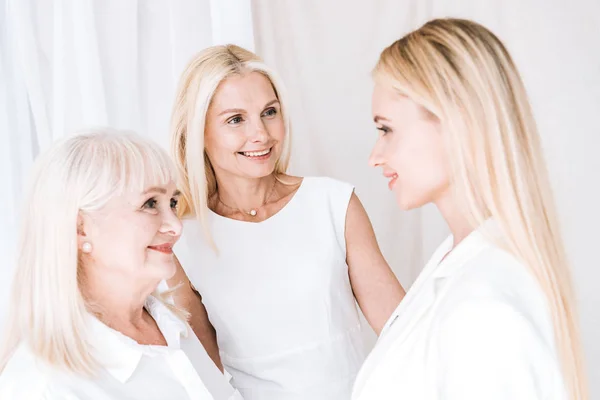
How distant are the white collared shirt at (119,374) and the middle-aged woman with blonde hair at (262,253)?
32cm

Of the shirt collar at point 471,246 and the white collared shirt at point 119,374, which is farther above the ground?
the shirt collar at point 471,246

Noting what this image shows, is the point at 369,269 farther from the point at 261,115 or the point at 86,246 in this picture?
the point at 86,246

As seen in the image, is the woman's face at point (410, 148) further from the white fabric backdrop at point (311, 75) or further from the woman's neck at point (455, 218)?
the white fabric backdrop at point (311, 75)

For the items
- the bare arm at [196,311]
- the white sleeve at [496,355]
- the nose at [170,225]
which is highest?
the nose at [170,225]

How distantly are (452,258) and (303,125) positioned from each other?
1.27 meters

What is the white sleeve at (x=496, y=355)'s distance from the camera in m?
1.03

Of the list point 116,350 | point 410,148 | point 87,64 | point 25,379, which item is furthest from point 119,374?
point 87,64

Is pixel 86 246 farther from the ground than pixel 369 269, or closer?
farther from the ground

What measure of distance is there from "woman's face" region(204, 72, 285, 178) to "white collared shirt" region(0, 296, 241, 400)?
446 millimetres

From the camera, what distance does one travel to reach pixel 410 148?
49.4 inches

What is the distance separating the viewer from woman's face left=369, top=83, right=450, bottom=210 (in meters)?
1.22

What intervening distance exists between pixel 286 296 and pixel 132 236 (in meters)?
0.54

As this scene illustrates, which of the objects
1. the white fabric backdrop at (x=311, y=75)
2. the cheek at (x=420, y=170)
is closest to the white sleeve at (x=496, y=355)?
the cheek at (x=420, y=170)

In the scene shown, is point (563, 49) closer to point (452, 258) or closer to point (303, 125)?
point (303, 125)
